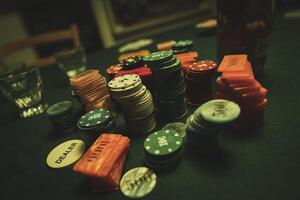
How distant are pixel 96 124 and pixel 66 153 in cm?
14

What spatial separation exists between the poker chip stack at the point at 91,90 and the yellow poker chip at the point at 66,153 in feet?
0.50

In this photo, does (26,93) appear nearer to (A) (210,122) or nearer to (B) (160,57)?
(B) (160,57)

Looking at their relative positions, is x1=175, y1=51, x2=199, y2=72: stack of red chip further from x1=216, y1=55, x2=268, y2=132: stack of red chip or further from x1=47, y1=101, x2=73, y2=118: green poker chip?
x1=47, y1=101, x2=73, y2=118: green poker chip

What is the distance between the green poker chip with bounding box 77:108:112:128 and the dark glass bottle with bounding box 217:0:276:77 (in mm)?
490

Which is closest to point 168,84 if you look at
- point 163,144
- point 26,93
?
point 163,144

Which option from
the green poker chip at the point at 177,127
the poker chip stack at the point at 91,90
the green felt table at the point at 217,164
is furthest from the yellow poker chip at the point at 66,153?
the green poker chip at the point at 177,127

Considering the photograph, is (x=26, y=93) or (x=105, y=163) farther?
(x=26, y=93)

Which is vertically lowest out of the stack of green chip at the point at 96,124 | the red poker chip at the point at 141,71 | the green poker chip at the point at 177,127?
the green poker chip at the point at 177,127

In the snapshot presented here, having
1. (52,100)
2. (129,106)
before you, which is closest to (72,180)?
(129,106)

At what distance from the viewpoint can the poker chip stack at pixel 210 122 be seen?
58 centimetres

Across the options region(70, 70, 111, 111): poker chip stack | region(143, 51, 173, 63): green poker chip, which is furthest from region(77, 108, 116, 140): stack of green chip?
region(143, 51, 173, 63): green poker chip

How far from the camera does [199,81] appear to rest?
82 centimetres

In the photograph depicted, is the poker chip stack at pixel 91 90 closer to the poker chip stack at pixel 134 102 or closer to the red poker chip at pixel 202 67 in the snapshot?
the poker chip stack at pixel 134 102

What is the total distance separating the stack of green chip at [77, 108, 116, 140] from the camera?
2.45 feet
